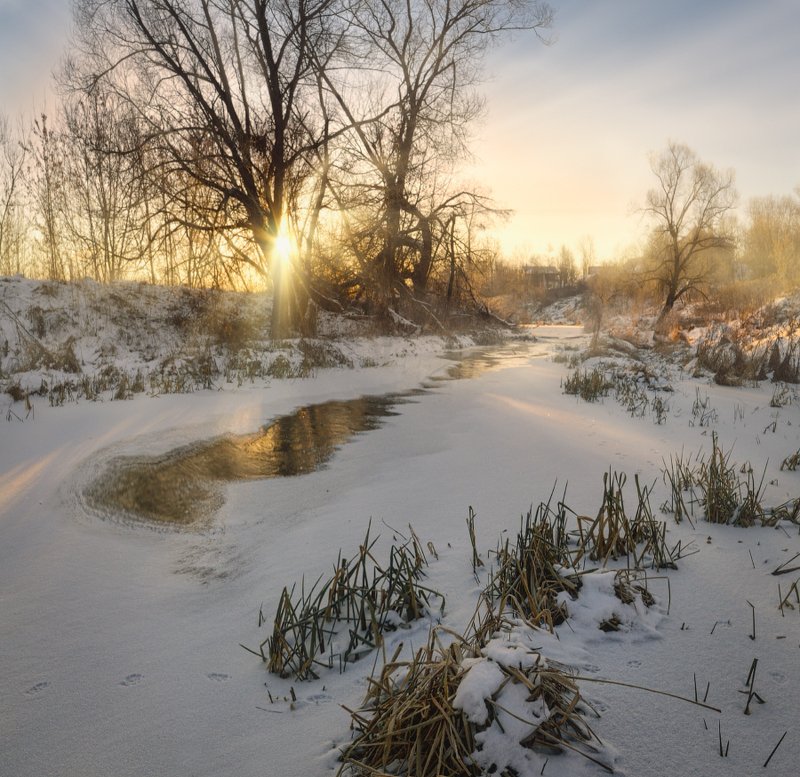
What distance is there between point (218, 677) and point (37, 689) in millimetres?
604

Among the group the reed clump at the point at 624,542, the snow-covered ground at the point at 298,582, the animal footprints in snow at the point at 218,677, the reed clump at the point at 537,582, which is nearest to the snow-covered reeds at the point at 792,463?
the snow-covered ground at the point at 298,582

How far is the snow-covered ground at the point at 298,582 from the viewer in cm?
134

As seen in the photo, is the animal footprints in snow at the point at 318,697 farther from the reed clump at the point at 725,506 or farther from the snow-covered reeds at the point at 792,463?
the snow-covered reeds at the point at 792,463

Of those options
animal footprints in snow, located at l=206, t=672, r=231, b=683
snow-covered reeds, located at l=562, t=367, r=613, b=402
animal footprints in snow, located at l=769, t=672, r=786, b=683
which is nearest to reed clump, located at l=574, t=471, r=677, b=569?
animal footprints in snow, located at l=769, t=672, r=786, b=683

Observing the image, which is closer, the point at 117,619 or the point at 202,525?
the point at 117,619

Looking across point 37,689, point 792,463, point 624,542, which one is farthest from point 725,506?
point 37,689

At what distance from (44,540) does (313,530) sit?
1.55 metres

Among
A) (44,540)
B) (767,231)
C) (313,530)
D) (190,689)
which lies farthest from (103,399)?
(767,231)

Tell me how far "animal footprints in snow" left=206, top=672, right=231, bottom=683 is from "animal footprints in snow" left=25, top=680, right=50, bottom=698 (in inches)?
21.3

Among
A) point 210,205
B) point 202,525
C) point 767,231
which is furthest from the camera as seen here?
point 767,231

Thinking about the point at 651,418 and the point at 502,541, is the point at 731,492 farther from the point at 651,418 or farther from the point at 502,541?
the point at 651,418

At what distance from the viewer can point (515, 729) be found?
1.20m

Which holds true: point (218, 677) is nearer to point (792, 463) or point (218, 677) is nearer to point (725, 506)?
point (725, 506)

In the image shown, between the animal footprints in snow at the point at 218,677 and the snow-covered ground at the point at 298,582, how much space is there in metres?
0.01
